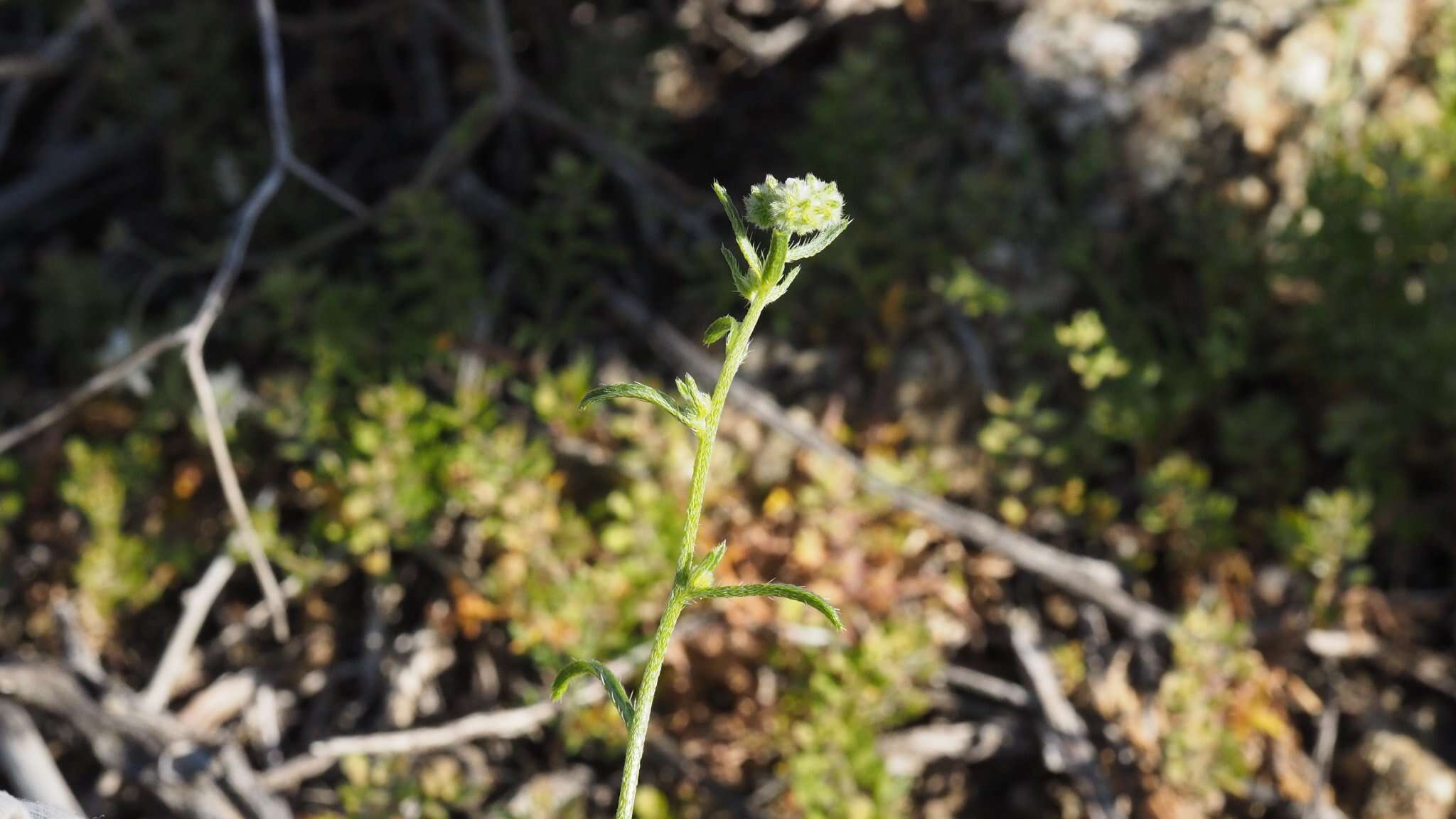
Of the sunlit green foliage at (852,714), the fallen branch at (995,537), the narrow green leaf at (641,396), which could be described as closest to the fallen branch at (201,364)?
the fallen branch at (995,537)

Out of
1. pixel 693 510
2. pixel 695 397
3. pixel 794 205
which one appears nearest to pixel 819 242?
pixel 794 205

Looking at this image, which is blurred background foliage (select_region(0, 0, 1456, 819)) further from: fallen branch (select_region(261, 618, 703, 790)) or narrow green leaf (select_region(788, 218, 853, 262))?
narrow green leaf (select_region(788, 218, 853, 262))

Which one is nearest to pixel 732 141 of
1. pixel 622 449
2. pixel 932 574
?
pixel 622 449

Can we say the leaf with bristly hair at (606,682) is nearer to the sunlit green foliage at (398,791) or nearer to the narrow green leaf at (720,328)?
the narrow green leaf at (720,328)

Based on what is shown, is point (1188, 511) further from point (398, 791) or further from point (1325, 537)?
point (398, 791)

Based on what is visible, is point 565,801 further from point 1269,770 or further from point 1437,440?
point 1437,440
